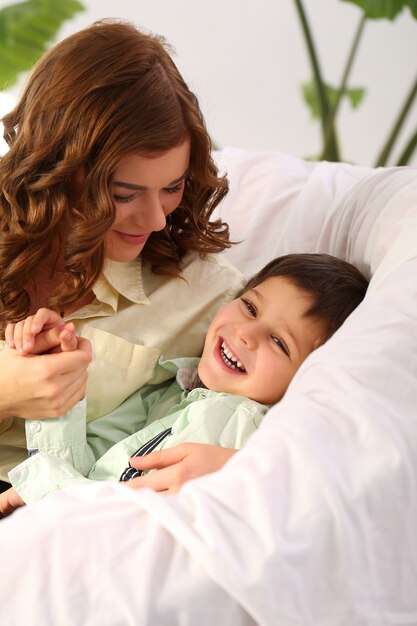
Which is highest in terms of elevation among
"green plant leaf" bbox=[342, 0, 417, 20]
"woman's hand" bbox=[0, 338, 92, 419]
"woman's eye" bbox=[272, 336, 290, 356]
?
"green plant leaf" bbox=[342, 0, 417, 20]

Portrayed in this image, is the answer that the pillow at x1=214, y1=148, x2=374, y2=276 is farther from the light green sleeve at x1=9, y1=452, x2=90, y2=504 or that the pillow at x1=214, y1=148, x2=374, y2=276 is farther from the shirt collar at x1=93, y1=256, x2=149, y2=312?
the light green sleeve at x1=9, y1=452, x2=90, y2=504

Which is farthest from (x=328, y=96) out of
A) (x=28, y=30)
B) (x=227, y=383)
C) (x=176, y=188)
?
(x=227, y=383)

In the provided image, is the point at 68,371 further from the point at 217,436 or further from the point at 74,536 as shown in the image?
the point at 74,536

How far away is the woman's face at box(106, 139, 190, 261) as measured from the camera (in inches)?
66.8

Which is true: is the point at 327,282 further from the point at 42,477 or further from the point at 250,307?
the point at 42,477

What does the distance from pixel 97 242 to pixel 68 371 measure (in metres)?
0.27

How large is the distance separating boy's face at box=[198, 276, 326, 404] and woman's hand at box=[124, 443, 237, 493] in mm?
325

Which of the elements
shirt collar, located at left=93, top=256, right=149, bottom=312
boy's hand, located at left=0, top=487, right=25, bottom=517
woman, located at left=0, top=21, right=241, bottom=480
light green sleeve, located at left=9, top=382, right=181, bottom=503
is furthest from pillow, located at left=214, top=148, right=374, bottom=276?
boy's hand, located at left=0, top=487, right=25, bottom=517

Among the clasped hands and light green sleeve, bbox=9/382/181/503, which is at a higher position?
the clasped hands

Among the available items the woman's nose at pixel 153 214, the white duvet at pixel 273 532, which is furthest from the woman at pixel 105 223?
the white duvet at pixel 273 532

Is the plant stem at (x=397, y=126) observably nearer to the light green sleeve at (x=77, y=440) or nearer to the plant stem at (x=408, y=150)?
the plant stem at (x=408, y=150)

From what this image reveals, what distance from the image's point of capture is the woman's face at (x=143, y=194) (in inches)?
66.8

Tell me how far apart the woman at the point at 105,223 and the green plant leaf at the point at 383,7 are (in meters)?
1.36

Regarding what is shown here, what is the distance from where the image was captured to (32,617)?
3.22 ft
